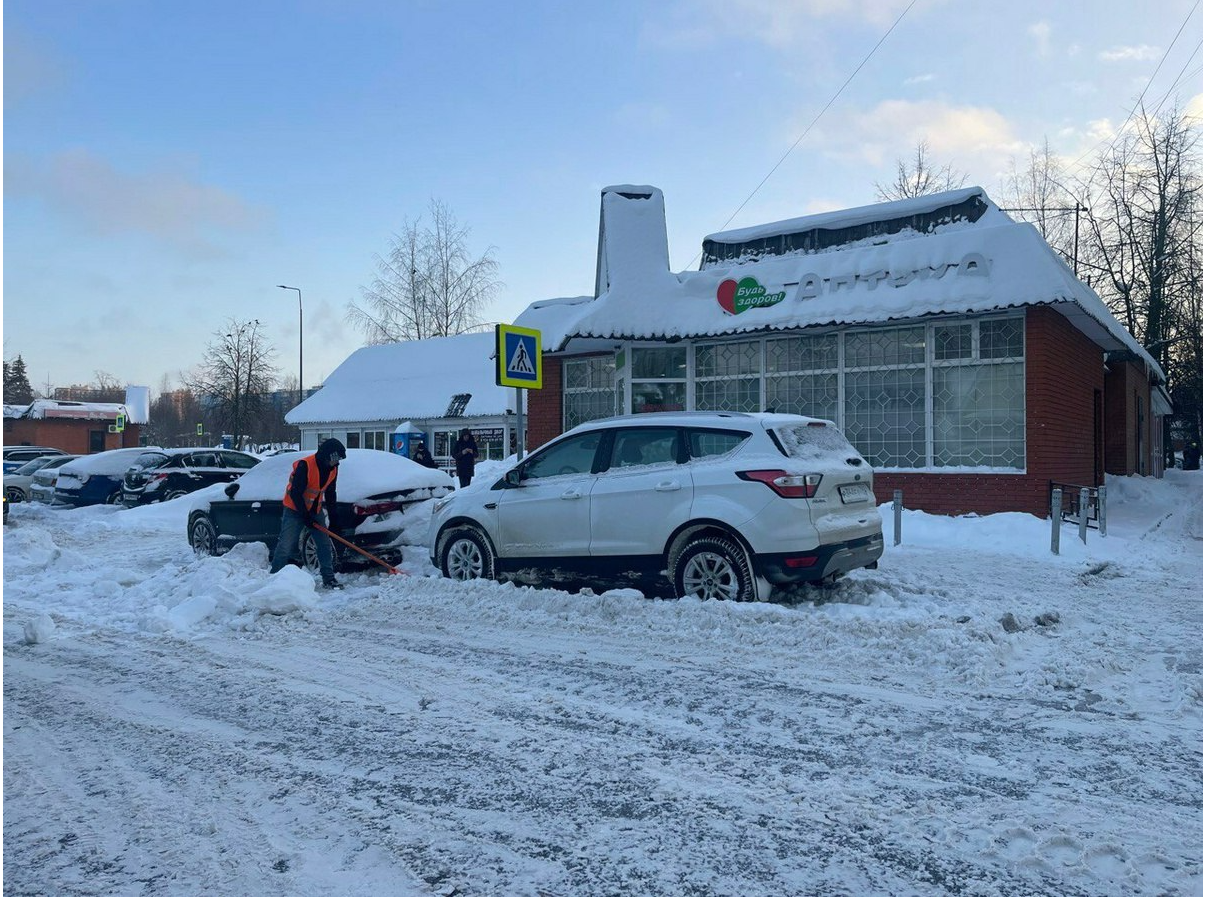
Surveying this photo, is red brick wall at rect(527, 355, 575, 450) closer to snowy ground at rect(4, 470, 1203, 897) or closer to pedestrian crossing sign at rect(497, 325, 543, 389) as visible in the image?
pedestrian crossing sign at rect(497, 325, 543, 389)

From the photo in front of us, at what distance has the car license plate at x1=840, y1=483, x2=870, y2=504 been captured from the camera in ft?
25.3

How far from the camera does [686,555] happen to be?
7.73 m

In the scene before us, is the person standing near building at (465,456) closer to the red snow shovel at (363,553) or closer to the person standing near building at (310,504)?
the red snow shovel at (363,553)

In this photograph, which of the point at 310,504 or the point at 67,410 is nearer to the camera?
the point at 310,504

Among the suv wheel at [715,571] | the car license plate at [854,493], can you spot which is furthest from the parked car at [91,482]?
the car license plate at [854,493]

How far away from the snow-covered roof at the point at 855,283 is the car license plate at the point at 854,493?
668cm

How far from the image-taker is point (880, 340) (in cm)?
1488

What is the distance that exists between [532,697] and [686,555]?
272 centimetres

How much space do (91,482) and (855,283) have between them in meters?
19.1

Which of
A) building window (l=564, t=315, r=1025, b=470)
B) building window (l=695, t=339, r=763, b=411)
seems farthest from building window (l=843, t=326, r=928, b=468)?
building window (l=695, t=339, r=763, b=411)

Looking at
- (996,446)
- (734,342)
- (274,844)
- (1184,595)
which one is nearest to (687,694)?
(274,844)

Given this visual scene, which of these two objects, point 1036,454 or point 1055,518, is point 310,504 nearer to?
point 1055,518

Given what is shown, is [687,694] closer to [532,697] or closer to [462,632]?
[532,697]

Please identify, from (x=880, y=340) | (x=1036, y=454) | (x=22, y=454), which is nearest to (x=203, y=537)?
(x=880, y=340)
